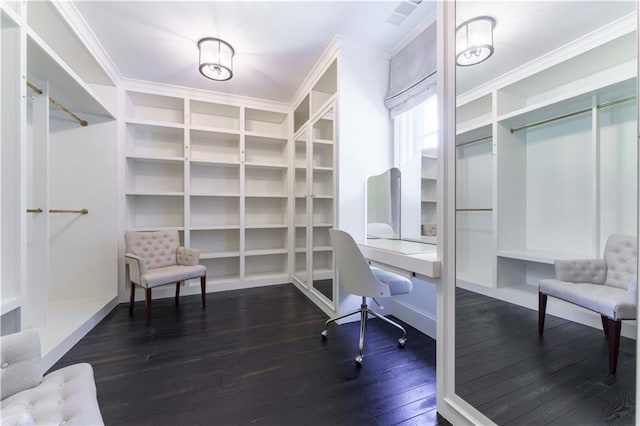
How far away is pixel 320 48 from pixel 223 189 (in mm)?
2194

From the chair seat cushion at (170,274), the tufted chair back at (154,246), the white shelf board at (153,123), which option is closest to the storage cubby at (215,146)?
the white shelf board at (153,123)

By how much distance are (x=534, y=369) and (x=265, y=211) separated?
3.29 metres

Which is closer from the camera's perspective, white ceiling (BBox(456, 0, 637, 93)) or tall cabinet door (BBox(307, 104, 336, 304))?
white ceiling (BBox(456, 0, 637, 93))

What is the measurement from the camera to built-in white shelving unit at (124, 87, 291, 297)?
3088 millimetres

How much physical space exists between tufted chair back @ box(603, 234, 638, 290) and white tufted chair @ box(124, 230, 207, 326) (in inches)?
114

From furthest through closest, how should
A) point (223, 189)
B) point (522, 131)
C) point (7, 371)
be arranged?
point (223, 189) → point (522, 131) → point (7, 371)

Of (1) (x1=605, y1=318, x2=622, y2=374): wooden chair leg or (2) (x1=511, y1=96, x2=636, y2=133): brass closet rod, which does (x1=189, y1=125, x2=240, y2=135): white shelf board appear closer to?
(2) (x1=511, y1=96, x2=636, y2=133): brass closet rod

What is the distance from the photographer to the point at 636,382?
74 centimetres

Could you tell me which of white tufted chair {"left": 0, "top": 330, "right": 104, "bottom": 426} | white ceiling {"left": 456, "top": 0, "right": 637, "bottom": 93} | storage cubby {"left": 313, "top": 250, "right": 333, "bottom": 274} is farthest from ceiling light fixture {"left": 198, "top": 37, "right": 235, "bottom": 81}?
white tufted chair {"left": 0, "top": 330, "right": 104, "bottom": 426}

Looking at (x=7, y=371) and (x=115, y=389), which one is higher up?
(x=7, y=371)

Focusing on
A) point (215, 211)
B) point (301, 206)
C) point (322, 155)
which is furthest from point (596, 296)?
point (215, 211)

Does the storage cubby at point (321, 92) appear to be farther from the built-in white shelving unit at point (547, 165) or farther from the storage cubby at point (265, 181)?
the built-in white shelving unit at point (547, 165)

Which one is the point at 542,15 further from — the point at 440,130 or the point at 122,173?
the point at 122,173

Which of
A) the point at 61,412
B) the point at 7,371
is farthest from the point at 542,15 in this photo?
the point at 7,371
